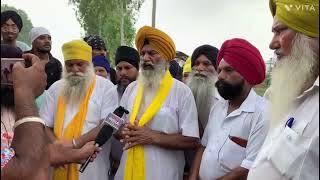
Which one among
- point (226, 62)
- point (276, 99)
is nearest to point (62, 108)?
point (226, 62)

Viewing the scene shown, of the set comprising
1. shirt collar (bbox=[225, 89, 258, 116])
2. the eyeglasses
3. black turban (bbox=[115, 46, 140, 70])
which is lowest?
black turban (bbox=[115, 46, 140, 70])

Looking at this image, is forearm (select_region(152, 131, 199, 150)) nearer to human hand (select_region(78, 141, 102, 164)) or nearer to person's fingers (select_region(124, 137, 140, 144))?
person's fingers (select_region(124, 137, 140, 144))

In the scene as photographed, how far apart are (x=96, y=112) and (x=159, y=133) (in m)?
0.67

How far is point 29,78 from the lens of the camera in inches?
83.9

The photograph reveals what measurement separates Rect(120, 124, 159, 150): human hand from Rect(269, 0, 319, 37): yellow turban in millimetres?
1929

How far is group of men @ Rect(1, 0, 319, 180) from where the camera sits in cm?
219

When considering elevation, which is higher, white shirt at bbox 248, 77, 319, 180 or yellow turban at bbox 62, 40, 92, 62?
white shirt at bbox 248, 77, 319, 180

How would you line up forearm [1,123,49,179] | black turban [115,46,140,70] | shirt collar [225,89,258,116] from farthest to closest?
black turban [115,46,140,70] < shirt collar [225,89,258,116] < forearm [1,123,49,179]

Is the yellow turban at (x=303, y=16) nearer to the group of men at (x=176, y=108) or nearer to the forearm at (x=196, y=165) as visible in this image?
the group of men at (x=176, y=108)

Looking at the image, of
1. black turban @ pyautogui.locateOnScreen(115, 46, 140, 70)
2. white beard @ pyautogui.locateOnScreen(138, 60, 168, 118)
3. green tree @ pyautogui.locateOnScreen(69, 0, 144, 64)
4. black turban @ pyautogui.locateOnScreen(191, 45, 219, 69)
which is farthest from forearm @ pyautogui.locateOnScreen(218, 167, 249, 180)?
green tree @ pyautogui.locateOnScreen(69, 0, 144, 64)

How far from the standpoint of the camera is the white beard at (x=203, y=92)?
14.1 ft

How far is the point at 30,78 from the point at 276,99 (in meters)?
1.20

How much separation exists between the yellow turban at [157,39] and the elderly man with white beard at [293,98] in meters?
1.91

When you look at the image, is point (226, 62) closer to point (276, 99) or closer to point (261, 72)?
point (261, 72)
